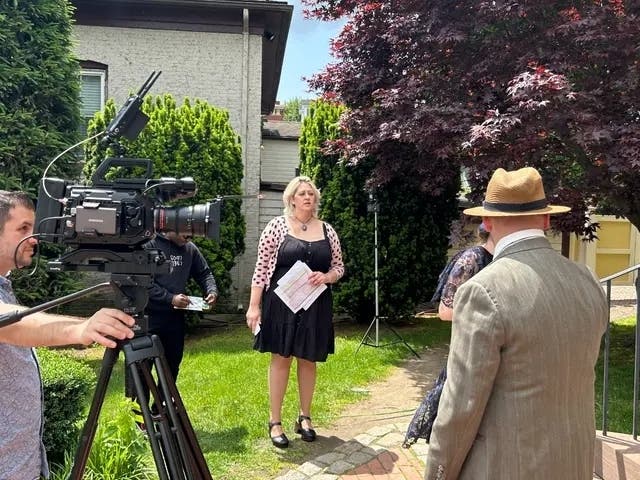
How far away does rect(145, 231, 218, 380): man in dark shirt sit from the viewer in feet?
13.7

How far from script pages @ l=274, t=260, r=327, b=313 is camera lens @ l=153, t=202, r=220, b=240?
1962 millimetres

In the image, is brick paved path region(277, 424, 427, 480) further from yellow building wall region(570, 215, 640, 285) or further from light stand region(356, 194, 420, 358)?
yellow building wall region(570, 215, 640, 285)

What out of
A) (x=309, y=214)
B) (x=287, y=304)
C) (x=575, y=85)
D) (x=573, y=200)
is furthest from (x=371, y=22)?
(x=287, y=304)

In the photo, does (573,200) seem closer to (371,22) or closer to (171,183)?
(371,22)

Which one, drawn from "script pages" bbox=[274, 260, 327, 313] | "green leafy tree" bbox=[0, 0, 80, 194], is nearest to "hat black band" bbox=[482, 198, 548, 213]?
"script pages" bbox=[274, 260, 327, 313]

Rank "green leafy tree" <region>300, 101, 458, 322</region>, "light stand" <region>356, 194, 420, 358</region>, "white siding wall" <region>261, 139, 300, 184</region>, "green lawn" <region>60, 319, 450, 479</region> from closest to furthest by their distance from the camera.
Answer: "green lawn" <region>60, 319, 450, 479</region> → "light stand" <region>356, 194, 420, 358</region> → "green leafy tree" <region>300, 101, 458, 322</region> → "white siding wall" <region>261, 139, 300, 184</region>

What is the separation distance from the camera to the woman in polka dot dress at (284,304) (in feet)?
13.7

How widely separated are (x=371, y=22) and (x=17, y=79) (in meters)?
4.19

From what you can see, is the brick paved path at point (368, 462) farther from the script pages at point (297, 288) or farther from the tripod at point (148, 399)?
the tripod at point (148, 399)

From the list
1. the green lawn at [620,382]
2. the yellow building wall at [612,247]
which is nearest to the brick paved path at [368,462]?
the green lawn at [620,382]

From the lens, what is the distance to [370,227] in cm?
848

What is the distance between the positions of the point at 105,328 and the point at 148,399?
416 millimetres

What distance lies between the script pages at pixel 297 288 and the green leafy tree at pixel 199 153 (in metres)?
4.09

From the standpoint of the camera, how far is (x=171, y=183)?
218 cm
